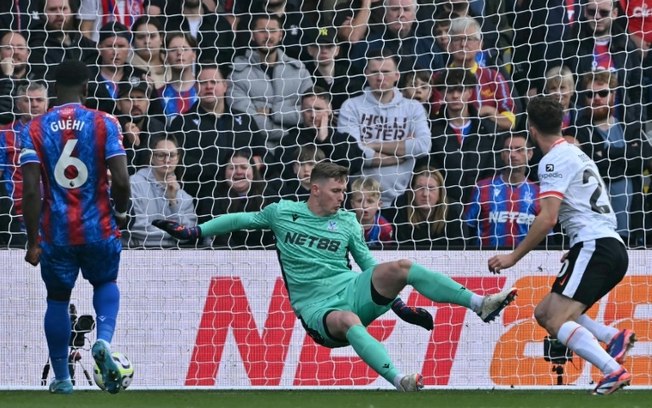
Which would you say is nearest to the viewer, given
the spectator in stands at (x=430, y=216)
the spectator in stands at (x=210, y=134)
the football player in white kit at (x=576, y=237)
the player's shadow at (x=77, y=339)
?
the football player in white kit at (x=576, y=237)

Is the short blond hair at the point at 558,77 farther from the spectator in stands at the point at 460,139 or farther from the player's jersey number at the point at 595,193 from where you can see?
the player's jersey number at the point at 595,193

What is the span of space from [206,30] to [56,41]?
1363 mm

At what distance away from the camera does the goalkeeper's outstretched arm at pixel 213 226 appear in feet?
28.1

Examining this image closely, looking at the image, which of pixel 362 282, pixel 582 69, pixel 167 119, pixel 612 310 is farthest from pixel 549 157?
pixel 167 119

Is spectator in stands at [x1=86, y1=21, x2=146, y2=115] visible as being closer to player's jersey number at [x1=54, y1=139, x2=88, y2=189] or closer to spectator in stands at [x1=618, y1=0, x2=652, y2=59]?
player's jersey number at [x1=54, y1=139, x2=88, y2=189]

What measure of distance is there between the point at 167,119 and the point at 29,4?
6.06 feet

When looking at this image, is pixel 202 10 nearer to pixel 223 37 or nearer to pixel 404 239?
pixel 223 37

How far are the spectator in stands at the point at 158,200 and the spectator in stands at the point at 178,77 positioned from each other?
1.98 ft

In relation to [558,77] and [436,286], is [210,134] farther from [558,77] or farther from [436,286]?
[436,286]

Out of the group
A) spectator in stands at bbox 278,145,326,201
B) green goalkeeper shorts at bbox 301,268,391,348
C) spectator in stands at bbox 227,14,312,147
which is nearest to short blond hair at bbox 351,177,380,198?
spectator in stands at bbox 278,145,326,201

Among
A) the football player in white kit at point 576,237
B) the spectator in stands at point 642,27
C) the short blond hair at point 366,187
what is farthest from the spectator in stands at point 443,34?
the football player in white kit at point 576,237

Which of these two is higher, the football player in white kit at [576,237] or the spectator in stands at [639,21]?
the spectator in stands at [639,21]

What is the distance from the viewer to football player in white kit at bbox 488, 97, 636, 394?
820 centimetres

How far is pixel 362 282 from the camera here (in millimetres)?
8672
